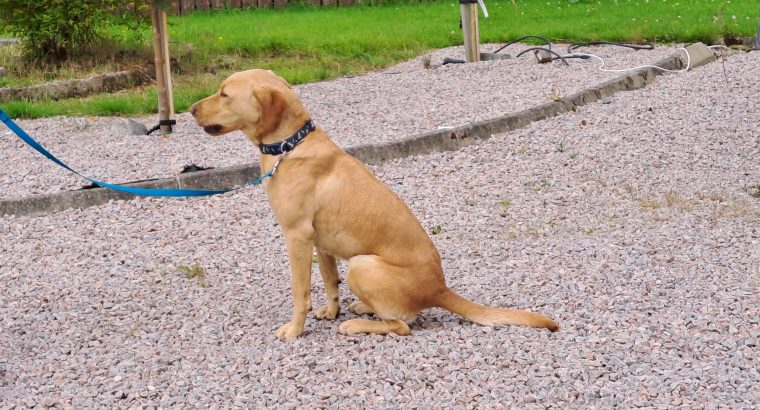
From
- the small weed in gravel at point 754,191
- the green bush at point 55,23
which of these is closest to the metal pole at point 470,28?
the green bush at point 55,23

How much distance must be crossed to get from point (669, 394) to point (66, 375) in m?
2.62

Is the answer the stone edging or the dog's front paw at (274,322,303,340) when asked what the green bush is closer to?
the stone edging

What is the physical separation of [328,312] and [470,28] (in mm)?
8527

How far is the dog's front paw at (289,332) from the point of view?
5004 millimetres

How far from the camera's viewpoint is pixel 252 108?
16.0 feet

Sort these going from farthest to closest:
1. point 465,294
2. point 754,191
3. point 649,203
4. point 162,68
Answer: point 162,68 → point 754,191 → point 649,203 → point 465,294

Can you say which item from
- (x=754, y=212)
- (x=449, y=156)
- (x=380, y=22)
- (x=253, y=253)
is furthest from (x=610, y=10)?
(x=253, y=253)

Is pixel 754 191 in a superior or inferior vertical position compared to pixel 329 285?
inferior

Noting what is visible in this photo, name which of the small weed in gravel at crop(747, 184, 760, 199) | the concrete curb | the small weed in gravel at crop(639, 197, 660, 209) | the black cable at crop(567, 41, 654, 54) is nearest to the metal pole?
the black cable at crop(567, 41, 654, 54)

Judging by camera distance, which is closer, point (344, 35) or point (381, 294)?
point (381, 294)

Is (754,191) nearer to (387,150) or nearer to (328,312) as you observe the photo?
(387,150)

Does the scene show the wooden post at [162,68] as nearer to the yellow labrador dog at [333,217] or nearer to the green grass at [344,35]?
the green grass at [344,35]

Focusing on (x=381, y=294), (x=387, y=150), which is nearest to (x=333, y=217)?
(x=381, y=294)

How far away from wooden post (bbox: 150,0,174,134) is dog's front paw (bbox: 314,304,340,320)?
4.70 meters
